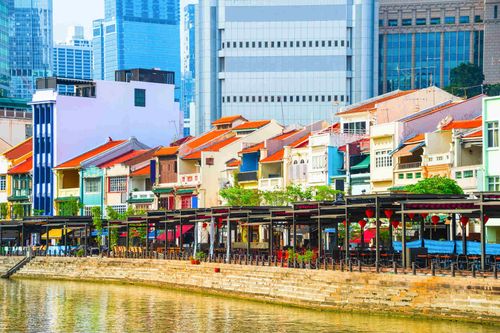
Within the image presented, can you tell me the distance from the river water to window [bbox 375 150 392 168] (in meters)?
25.7

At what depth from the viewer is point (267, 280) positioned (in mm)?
79000

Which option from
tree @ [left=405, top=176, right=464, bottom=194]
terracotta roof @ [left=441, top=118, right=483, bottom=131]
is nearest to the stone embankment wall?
tree @ [left=405, top=176, right=464, bottom=194]

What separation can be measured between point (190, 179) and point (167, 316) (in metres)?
61.5

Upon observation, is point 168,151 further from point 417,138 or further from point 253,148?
point 417,138

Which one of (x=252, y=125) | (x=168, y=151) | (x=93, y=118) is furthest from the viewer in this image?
(x=93, y=118)

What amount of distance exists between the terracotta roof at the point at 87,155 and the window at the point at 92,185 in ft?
7.75

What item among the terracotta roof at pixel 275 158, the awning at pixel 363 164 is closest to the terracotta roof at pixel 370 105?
the terracotta roof at pixel 275 158

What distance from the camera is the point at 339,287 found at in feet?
232

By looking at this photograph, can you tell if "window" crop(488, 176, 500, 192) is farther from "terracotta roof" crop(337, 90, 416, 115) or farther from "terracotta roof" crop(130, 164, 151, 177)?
"terracotta roof" crop(130, 164, 151, 177)

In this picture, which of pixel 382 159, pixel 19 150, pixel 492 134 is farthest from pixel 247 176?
pixel 19 150

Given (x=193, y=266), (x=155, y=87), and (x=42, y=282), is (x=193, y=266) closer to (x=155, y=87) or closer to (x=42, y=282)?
(x=42, y=282)

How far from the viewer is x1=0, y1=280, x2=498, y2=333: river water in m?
65.2

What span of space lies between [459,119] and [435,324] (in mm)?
54318

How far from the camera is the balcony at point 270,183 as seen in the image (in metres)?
124
